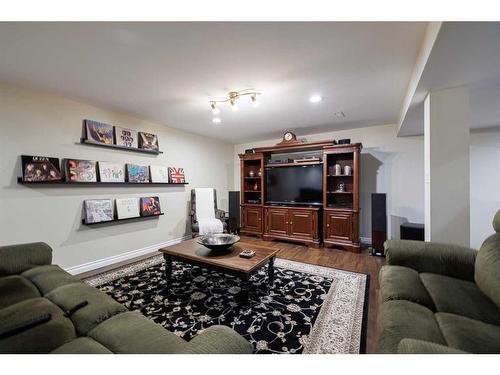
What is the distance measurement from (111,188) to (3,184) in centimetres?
104

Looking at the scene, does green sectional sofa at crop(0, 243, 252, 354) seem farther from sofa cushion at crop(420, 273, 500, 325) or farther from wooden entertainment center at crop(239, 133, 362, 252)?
wooden entertainment center at crop(239, 133, 362, 252)

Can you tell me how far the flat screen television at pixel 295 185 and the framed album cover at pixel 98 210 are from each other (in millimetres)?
2780

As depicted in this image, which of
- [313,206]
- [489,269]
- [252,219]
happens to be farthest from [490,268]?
[252,219]

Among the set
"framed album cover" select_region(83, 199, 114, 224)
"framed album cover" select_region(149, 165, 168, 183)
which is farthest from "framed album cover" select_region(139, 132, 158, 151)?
"framed album cover" select_region(83, 199, 114, 224)

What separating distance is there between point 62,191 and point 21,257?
1.21 m

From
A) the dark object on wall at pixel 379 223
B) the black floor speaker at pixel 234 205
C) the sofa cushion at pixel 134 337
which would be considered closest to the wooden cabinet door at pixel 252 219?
the black floor speaker at pixel 234 205

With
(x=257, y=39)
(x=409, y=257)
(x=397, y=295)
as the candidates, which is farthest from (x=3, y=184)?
(x=409, y=257)

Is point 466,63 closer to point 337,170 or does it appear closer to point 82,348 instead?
point 337,170

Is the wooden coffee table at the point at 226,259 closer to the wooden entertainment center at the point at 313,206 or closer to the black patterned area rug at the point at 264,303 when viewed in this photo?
the black patterned area rug at the point at 264,303

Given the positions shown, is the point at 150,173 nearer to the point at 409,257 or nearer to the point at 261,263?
the point at 261,263

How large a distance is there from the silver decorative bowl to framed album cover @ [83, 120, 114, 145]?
78.3 inches

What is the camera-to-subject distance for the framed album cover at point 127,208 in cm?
314

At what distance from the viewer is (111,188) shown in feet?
10.2

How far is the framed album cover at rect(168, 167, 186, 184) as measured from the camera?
387 centimetres
